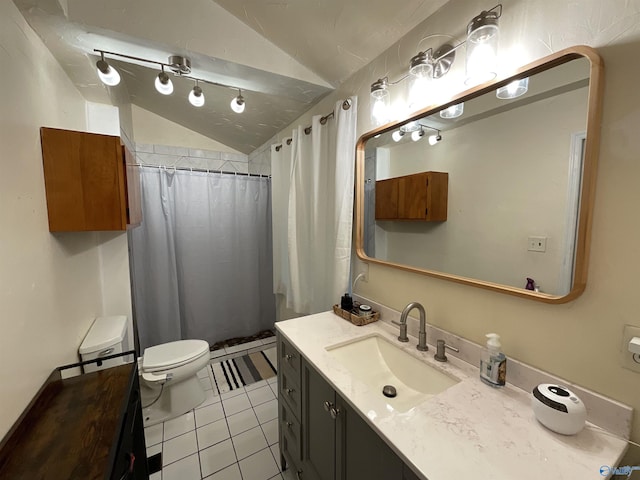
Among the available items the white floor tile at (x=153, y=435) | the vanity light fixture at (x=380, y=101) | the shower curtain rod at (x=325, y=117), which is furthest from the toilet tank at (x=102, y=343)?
the vanity light fixture at (x=380, y=101)

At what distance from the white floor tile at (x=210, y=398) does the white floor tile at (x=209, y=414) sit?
3 cm

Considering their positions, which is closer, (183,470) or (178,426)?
(183,470)

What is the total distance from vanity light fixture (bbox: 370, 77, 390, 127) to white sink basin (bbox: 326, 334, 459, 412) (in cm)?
110

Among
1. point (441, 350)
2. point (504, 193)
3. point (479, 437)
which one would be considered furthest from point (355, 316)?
point (504, 193)

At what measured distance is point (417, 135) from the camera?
1232 millimetres

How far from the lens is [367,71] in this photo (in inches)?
55.4

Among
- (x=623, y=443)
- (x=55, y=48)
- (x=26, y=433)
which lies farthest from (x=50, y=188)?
(x=623, y=443)

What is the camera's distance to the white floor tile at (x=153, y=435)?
63.0 inches

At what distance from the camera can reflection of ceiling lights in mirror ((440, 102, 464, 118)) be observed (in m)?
1.04

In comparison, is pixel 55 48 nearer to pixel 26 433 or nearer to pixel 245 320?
pixel 26 433

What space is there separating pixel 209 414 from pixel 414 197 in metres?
1.97

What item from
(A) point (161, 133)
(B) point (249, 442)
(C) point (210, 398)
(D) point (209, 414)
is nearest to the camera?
(B) point (249, 442)

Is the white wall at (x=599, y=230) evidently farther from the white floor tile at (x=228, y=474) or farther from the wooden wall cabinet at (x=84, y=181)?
the wooden wall cabinet at (x=84, y=181)

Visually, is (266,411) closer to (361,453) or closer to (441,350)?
(361,453)
